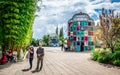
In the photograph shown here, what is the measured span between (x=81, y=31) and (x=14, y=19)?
3121 centimetres

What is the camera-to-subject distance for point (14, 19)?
22.7 m

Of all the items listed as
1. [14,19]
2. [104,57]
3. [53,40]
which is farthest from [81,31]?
[53,40]

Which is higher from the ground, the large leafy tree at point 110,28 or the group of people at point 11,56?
the large leafy tree at point 110,28

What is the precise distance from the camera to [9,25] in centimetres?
2256

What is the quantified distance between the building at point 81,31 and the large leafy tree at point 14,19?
1134 inches

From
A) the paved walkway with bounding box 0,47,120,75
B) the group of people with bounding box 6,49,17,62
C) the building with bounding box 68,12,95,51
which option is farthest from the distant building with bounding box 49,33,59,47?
the paved walkway with bounding box 0,47,120,75

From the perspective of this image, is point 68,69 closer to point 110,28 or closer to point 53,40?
point 110,28

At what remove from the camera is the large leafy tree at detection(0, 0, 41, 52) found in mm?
22578

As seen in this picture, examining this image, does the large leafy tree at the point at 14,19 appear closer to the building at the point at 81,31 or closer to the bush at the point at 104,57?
the bush at the point at 104,57

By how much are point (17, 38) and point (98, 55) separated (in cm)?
742

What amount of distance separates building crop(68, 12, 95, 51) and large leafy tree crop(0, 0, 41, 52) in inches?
1134

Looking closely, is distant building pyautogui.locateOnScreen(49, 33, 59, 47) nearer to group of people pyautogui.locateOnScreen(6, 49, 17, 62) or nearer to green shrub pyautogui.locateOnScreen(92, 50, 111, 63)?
green shrub pyautogui.locateOnScreen(92, 50, 111, 63)

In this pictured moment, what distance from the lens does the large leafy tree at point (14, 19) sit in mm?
22578

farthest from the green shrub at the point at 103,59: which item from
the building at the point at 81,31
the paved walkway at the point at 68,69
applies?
the building at the point at 81,31
